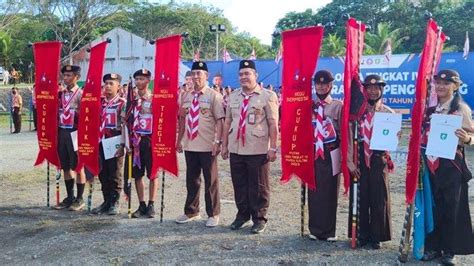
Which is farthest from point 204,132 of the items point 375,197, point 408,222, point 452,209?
point 452,209

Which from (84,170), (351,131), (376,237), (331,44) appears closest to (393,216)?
(376,237)

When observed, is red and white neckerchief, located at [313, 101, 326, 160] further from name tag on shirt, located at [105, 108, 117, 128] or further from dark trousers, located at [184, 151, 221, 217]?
name tag on shirt, located at [105, 108, 117, 128]

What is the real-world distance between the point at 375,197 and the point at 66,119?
4193mm

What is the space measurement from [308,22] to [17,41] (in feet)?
87.3

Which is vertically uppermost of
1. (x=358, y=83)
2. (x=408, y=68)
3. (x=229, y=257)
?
(x=408, y=68)

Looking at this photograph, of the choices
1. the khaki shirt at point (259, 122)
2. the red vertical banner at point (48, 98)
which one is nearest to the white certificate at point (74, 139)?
the red vertical banner at point (48, 98)

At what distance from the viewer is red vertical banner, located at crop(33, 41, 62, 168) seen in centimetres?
682

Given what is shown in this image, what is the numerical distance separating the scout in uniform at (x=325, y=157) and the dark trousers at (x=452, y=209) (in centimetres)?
102

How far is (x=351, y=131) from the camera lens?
497 cm

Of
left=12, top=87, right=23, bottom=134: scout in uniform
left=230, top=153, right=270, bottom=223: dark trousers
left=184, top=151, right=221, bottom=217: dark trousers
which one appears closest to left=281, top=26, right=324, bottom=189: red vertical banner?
left=230, top=153, right=270, bottom=223: dark trousers

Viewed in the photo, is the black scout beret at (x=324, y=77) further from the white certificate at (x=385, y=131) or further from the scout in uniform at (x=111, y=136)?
the scout in uniform at (x=111, y=136)

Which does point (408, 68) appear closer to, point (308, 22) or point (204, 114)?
point (204, 114)

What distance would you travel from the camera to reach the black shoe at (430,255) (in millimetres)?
4734

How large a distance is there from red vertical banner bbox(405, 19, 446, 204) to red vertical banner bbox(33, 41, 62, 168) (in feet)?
15.3
